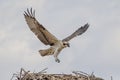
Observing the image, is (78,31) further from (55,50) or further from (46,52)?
(46,52)

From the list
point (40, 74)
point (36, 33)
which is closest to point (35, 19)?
point (36, 33)

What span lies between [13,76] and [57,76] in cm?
120

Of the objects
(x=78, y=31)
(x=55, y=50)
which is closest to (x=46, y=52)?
(x=55, y=50)

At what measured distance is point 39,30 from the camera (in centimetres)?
2028

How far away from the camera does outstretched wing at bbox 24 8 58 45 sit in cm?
2016

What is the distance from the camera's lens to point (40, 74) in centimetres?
1889

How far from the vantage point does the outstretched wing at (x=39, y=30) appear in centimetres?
2016

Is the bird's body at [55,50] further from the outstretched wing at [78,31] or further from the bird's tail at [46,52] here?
the outstretched wing at [78,31]

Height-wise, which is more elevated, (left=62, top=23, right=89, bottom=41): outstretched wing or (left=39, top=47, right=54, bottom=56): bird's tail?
(left=62, top=23, right=89, bottom=41): outstretched wing

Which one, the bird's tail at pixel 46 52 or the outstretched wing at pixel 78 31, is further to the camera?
the outstretched wing at pixel 78 31

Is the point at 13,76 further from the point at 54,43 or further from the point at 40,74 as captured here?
the point at 54,43

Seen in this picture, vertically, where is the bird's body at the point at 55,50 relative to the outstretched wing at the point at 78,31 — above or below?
below

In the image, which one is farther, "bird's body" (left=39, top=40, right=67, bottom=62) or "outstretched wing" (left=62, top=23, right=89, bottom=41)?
"outstretched wing" (left=62, top=23, right=89, bottom=41)

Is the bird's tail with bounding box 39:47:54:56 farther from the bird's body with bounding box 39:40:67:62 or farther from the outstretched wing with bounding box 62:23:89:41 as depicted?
the outstretched wing with bounding box 62:23:89:41
